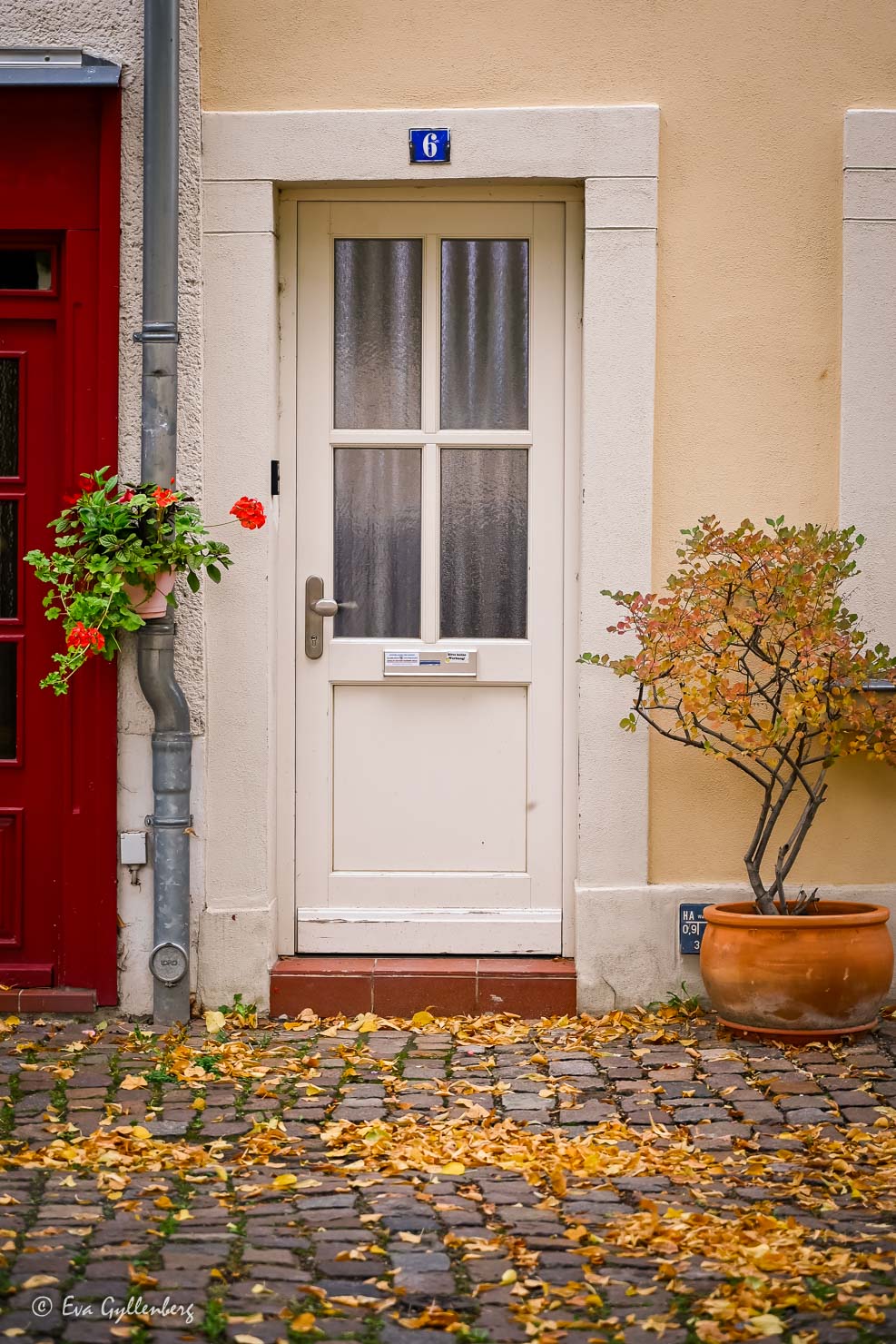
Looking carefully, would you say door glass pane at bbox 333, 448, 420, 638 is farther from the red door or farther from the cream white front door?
the red door

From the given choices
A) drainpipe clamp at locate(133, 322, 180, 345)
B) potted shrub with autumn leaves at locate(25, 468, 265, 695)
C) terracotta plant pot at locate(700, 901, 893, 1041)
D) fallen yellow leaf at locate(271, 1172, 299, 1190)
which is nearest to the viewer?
fallen yellow leaf at locate(271, 1172, 299, 1190)

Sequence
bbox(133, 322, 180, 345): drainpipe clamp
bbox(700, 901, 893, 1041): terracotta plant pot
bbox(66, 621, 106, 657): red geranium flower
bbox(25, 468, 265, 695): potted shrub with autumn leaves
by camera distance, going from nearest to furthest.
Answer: bbox(700, 901, 893, 1041): terracotta plant pot, bbox(66, 621, 106, 657): red geranium flower, bbox(25, 468, 265, 695): potted shrub with autumn leaves, bbox(133, 322, 180, 345): drainpipe clamp

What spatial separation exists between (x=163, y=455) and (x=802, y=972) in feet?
8.69

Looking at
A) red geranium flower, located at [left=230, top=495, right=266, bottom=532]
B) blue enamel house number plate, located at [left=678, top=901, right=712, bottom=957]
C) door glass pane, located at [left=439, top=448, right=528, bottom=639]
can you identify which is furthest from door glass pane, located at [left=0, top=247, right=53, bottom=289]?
blue enamel house number plate, located at [left=678, top=901, right=712, bottom=957]

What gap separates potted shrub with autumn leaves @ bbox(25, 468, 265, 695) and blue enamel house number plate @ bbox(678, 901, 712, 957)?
1.94m

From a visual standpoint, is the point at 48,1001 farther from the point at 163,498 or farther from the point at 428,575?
the point at 428,575

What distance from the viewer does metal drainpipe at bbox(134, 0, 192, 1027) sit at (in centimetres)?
475

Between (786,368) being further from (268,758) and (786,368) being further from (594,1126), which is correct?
(594,1126)

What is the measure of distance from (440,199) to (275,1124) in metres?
3.16

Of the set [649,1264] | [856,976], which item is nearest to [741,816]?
[856,976]

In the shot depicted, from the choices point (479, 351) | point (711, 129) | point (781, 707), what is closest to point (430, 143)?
point (479, 351)

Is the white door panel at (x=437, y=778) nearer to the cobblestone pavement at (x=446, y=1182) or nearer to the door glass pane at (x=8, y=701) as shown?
the cobblestone pavement at (x=446, y=1182)

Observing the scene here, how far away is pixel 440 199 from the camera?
200 inches

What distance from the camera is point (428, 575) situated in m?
5.15
